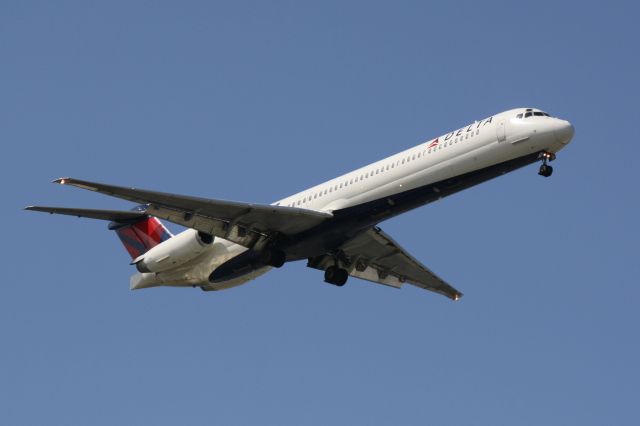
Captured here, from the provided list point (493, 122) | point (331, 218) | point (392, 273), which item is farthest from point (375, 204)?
point (392, 273)

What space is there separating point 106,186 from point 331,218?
6907mm

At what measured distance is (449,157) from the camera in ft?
110

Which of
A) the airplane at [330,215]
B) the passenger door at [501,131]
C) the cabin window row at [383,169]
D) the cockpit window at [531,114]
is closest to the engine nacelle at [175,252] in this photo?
the airplane at [330,215]

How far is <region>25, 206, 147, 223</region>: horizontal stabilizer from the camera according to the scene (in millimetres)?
33688

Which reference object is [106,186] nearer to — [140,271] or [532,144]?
[140,271]

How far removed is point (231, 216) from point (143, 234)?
572cm

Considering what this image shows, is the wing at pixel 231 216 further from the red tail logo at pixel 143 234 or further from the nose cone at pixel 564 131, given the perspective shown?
the nose cone at pixel 564 131

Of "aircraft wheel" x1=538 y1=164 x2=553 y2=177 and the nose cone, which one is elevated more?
the nose cone

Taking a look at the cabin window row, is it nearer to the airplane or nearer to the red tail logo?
the airplane

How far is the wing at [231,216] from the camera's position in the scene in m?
34.0

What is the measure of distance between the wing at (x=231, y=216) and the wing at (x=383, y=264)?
97.6 inches

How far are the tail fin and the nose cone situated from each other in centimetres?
1371

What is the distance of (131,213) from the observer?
127 ft

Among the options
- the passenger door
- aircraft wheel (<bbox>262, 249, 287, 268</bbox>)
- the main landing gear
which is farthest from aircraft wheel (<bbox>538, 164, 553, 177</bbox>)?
aircraft wheel (<bbox>262, 249, 287, 268</bbox>)
